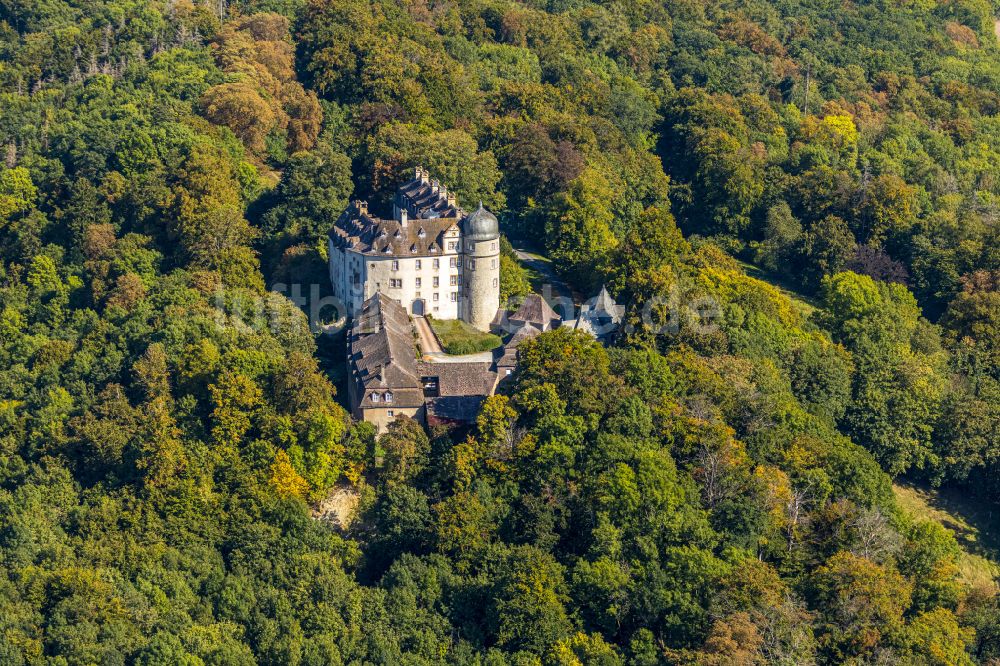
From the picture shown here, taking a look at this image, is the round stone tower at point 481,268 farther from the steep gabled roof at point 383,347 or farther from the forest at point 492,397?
the steep gabled roof at point 383,347

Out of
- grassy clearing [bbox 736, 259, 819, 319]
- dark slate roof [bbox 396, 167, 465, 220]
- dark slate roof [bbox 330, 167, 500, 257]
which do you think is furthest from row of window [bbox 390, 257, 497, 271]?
grassy clearing [bbox 736, 259, 819, 319]

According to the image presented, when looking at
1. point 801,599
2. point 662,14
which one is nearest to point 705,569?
point 801,599

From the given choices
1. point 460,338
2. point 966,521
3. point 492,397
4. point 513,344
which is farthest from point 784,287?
point 492,397

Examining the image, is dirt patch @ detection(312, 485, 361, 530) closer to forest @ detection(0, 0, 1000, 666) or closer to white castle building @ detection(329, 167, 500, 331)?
forest @ detection(0, 0, 1000, 666)

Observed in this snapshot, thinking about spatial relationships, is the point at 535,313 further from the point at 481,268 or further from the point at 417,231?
the point at 417,231

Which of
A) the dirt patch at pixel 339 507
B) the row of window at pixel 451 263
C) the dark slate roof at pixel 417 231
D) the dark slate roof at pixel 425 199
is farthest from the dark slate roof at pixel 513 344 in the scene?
the dirt patch at pixel 339 507

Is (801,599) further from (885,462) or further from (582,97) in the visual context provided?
(582,97)
